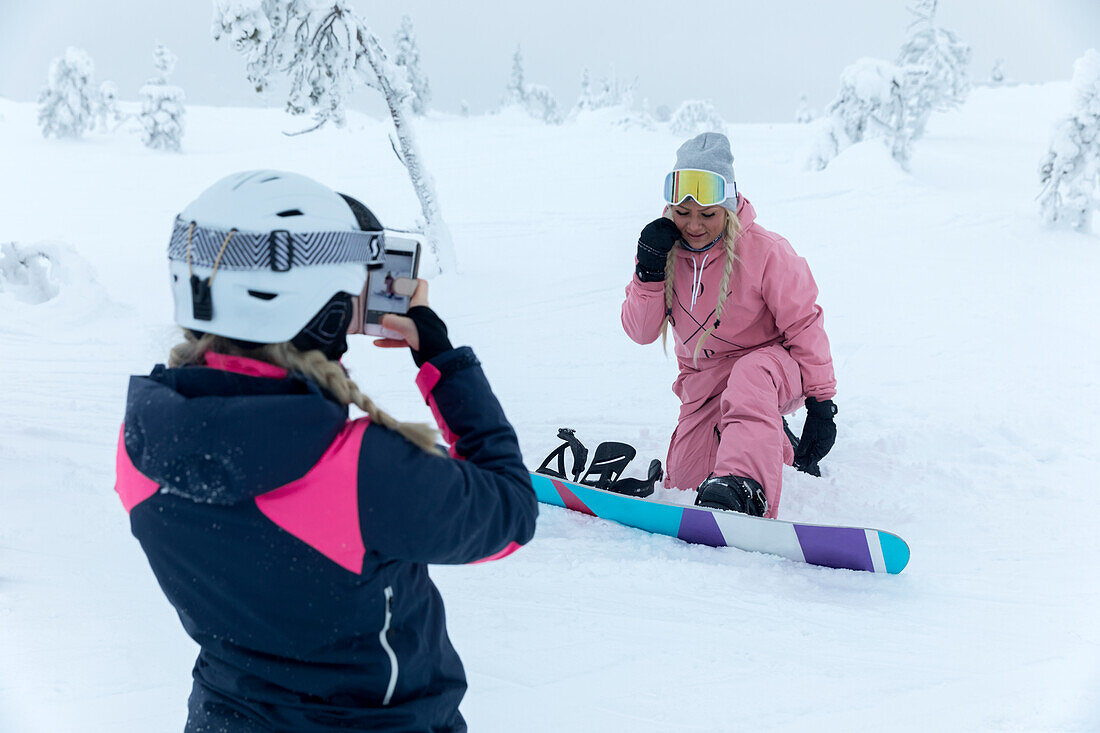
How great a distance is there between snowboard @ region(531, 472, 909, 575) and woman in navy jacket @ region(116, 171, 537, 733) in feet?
5.91

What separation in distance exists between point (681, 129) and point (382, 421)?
37.9 metres

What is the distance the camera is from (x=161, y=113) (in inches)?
1041

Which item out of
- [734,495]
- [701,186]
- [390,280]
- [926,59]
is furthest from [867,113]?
[390,280]

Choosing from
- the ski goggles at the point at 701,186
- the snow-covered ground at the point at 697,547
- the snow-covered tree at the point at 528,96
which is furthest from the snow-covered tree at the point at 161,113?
the snow-covered tree at the point at 528,96

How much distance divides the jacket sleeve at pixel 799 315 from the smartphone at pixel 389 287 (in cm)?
229

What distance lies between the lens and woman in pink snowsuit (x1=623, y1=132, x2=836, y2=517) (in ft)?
10.5

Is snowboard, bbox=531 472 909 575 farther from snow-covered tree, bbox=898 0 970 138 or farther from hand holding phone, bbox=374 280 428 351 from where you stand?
snow-covered tree, bbox=898 0 970 138

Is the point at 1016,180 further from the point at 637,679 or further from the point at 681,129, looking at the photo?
the point at 681,129

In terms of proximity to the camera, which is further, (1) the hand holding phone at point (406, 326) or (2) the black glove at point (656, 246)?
(2) the black glove at point (656, 246)

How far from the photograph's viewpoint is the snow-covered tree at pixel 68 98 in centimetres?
2680

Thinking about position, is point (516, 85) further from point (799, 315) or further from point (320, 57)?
point (799, 315)

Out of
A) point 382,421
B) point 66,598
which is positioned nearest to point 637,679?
point 382,421

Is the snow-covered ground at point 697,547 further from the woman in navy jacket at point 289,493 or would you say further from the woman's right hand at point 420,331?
the woman's right hand at point 420,331

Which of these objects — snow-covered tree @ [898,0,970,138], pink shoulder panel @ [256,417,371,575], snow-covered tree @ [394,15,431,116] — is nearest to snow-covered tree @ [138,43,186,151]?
snow-covered tree @ [394,15,431,116]
